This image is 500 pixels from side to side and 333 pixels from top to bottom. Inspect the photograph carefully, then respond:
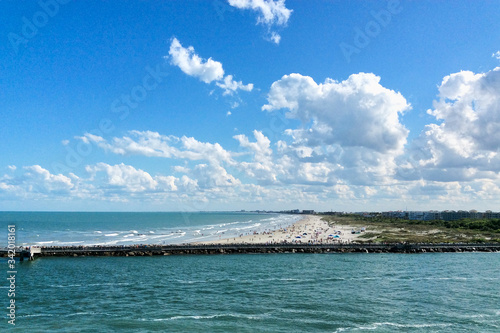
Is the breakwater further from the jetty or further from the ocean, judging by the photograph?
the ocean

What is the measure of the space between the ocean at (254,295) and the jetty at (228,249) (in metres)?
4.67

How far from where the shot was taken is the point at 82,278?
184 feet

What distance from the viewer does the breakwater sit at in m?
79.6

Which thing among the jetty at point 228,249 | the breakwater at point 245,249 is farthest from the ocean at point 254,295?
the breakwater at point 245,249

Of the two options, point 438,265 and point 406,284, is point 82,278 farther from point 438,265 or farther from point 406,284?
point 438,265

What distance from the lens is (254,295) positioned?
4591 centimetres

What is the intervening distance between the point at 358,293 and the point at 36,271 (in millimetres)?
54436

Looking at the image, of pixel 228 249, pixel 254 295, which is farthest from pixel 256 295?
pixel 228 249

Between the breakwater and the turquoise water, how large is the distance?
6.11 metres

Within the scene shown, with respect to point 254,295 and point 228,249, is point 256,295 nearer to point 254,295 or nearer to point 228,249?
point 254,295

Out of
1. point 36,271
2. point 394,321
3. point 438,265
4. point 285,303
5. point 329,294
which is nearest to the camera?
point 394,321

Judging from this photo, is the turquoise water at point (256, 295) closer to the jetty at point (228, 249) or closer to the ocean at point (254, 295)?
the ocean at point (254, 295)

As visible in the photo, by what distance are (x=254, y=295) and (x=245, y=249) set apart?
3971 centimetres

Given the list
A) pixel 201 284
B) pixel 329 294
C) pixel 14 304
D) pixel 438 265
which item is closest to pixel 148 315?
pixel 201 284
